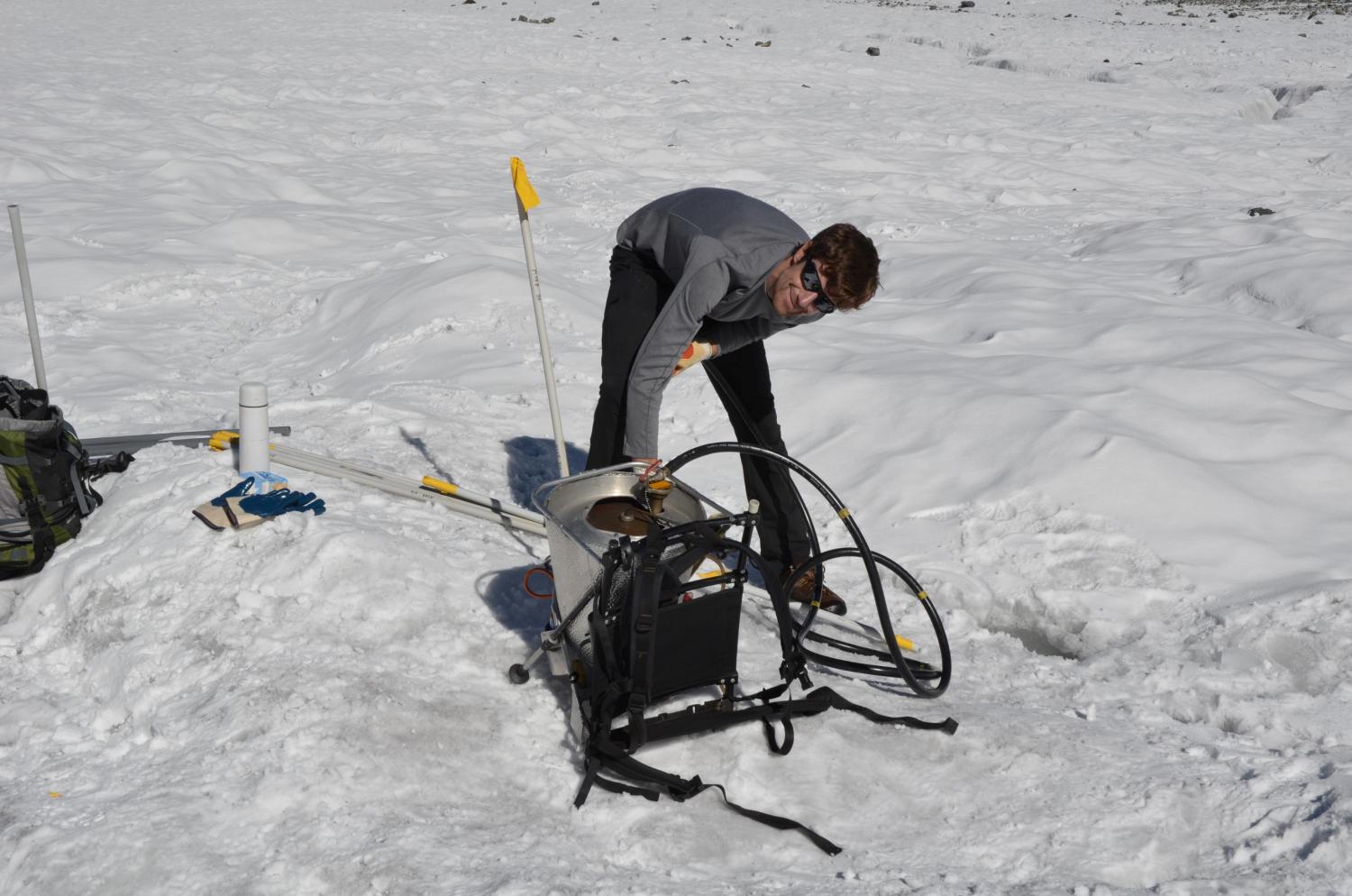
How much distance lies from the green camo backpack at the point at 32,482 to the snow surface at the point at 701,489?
0.37 ft

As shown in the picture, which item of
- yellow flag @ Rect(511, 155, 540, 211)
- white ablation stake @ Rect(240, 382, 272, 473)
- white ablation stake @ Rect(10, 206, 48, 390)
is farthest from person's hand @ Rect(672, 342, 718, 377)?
white ablation stake @ Rect(10, 206, 48, 390)

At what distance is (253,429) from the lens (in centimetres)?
426

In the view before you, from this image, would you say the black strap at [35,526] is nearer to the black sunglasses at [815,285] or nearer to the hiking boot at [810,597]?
the hiking boot at [810,597]

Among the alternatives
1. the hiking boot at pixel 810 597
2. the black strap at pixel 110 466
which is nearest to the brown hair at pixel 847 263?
the hiking boot at pixel 810 597

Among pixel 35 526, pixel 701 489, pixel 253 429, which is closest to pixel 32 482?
pixel 35 526

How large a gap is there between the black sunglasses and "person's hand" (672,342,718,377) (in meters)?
0.37

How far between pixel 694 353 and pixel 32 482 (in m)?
2.47

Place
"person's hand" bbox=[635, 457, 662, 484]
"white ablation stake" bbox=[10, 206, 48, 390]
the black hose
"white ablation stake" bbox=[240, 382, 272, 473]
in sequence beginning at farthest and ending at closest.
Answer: "white ablation stake" bbox=[10, 206, 48, 390]
"white ablation stake" bbox=[240, 382, 272, 473]
"person's hand" bbox=[635, 457, 662, 484]
the black hose

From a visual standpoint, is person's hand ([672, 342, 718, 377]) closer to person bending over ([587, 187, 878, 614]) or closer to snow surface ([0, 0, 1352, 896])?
person bending over ([587, 187, 878, 614])

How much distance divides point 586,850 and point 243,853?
0.83 m

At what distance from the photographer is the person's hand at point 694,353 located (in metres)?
3.21

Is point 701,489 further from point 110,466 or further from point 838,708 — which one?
point 110,466

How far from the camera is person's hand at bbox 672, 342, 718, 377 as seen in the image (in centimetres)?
321

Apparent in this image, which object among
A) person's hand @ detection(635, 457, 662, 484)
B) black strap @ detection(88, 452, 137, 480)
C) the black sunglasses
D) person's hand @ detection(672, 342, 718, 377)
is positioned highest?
the black sunglasses
